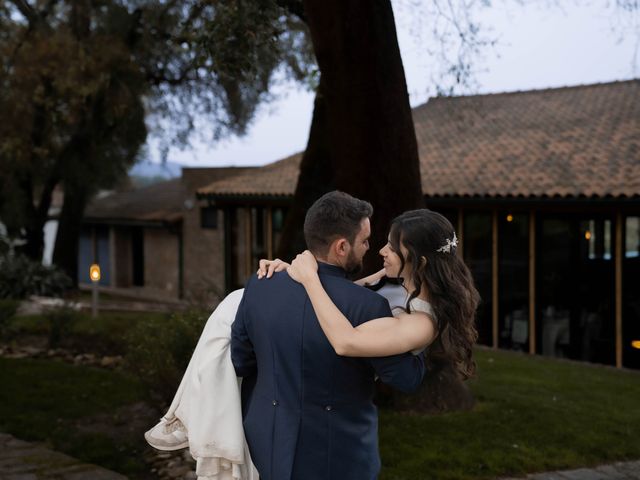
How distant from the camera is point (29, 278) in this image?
19250 mm

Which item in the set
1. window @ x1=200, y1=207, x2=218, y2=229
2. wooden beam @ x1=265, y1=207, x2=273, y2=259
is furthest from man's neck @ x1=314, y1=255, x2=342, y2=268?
window @ x1=200, y1=207, x2=218, y2=229

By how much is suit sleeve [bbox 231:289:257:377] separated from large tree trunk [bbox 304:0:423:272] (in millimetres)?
3828

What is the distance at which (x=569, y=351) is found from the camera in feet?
41.7

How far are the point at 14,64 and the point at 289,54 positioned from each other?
7.87m

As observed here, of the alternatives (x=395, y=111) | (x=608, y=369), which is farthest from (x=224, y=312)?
(x=608, y=369)

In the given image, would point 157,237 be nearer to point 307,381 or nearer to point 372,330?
point 307,381

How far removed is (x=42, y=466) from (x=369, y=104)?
3756 mm

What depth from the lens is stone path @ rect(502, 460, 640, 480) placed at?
5.08 meters

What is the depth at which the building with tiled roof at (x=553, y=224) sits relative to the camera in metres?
11.8

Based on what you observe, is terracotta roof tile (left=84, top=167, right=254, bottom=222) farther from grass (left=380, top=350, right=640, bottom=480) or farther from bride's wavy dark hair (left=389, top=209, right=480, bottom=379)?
bride's wavy dark hair (left=389, top=209, right=480, bottom=379)

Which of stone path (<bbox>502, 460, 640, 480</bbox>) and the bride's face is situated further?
stone path (<bbox>502, 460, 640, 480</bbox>)

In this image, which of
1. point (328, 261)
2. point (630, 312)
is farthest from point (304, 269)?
point (630, 312)

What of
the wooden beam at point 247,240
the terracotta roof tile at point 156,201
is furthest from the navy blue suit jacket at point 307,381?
the terracotta roof tile at point 156,201

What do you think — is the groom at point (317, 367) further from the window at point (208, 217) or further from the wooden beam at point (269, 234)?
the window at point (208, 217)
